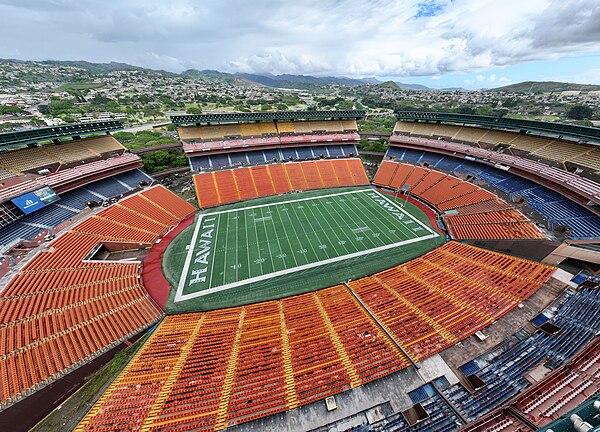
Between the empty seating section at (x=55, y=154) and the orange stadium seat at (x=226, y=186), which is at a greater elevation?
the empty seating section at (x=55, y=154)

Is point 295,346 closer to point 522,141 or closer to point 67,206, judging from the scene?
point 67,206

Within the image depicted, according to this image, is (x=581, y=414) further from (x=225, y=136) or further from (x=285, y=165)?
(x=225, y=136)

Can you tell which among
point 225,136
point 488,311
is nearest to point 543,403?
point 488,311

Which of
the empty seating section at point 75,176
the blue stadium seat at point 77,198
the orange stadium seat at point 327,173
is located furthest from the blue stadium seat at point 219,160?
the blue stadium seat at point 77,198

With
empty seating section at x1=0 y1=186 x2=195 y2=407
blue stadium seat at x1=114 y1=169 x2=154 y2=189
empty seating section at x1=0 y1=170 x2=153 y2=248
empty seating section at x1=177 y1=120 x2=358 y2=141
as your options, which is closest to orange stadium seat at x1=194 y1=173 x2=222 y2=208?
blue stadium seat at x1=114 y1=169 x2=154 y2=189

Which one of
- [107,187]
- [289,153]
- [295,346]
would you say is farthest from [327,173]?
[107,187]

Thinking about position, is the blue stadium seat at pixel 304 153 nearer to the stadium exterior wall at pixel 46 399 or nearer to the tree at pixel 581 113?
the stadium exterior wall at pixel 46 399

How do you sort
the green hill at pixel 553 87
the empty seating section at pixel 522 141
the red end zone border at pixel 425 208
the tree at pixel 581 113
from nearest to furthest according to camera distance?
the empty seating section at pixel 522 141 → the red end zone border at pixel 425 208 → the tree at pixel 581 113 → the green hill at pixel 553 87
